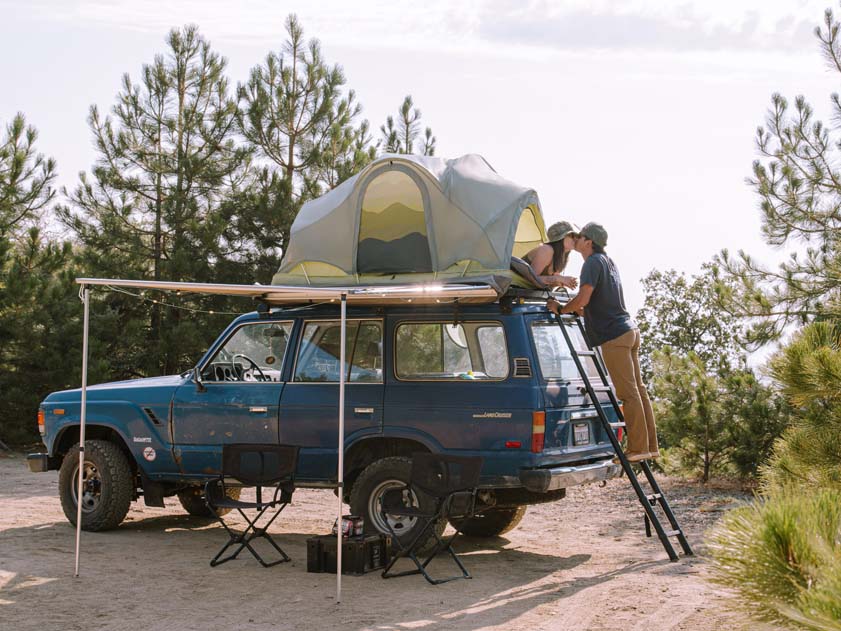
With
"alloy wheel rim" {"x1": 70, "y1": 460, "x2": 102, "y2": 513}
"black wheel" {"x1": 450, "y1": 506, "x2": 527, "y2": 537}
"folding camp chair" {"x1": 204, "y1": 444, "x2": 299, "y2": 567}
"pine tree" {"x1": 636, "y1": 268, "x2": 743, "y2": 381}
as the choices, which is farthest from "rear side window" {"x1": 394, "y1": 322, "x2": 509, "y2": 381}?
"pine tree" {"x1": 636, "y1": 268, "x2": 743, "y2": 381}

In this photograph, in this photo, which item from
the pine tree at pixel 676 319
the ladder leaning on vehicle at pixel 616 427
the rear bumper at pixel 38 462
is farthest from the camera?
the pine tree at pixel 676 319

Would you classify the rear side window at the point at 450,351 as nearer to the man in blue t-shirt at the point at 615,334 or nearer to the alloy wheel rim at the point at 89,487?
the man in blue t-shirt at the point at 615,334

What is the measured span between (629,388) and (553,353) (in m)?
0.85

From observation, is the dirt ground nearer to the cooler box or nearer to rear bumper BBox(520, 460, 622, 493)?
the cooler box

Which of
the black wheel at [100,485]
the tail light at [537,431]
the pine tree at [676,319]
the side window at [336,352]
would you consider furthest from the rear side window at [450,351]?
the pine tree at [676,319]

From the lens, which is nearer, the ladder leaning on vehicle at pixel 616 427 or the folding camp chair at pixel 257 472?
the folding camp chair at pixel 257 472

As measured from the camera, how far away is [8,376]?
18.2m

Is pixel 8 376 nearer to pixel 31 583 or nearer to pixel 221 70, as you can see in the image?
pixel 221 70

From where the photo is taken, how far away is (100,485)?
970cm

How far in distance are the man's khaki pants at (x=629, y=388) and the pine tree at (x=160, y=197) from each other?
11.6 metres

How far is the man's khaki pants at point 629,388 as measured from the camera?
343 inches

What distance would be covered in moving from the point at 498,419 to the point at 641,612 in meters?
1.89

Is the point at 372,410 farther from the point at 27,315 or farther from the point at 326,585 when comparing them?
the point at 27,315

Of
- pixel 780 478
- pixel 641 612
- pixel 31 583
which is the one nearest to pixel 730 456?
pixel 641 612
